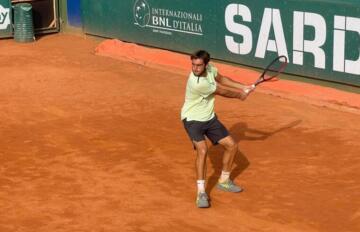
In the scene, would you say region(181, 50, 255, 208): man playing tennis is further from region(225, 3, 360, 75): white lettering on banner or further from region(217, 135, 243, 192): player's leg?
region(225, 3, 360, 75): white lettering on banner

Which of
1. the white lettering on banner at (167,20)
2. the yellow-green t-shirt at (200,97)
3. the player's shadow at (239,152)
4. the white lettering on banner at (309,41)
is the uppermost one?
the yellow-green t-shirt at (200,97)

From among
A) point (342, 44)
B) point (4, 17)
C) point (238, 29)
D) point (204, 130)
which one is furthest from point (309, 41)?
point (4, 17)

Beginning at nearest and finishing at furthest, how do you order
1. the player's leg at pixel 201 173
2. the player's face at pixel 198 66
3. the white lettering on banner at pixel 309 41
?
the player's face at pixel 198 66 < the player's leg at pixel 201 173 < the white lettering on banner at pixel 309 41

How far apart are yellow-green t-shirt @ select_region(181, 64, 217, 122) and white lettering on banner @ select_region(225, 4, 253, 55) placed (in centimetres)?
689

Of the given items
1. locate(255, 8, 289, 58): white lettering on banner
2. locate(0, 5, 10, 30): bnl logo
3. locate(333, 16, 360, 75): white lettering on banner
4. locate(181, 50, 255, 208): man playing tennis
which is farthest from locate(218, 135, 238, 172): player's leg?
locate(0, 5, 10, 30): bnl logo

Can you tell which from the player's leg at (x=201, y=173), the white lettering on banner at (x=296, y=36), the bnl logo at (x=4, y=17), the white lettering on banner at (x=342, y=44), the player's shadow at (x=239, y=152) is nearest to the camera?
the player's leg at (x=201, y=173)

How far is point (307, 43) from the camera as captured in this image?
15484 mm

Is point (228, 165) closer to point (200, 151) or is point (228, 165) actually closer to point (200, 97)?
point (200, 151)

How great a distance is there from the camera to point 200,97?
9.79 meters

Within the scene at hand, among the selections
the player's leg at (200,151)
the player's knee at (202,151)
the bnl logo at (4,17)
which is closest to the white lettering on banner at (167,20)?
the bnl logo at (4,17)

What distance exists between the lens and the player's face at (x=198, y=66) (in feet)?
31.0

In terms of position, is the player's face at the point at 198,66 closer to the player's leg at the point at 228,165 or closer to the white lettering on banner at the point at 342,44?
the player's leg at the point at 228,165

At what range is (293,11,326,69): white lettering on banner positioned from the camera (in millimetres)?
15156

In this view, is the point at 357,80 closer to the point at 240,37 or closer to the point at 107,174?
the point at 240,37
